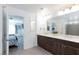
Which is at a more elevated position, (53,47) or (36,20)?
(36,20)

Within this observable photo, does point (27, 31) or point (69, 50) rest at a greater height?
point (27, 31)

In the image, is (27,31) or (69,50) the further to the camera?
(27,31)

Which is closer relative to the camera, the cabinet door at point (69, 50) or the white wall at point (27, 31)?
the cabinet door at point (69, 50)

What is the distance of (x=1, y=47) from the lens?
88.8 inches

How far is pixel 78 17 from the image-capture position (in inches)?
147

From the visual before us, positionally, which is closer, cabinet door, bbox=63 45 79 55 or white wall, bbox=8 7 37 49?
cabinet door, bbox=63 45 79 55

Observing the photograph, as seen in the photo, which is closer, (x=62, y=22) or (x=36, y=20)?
(x=62, y=22)

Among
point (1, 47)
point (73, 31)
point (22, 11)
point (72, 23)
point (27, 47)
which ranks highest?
point (22, 11)

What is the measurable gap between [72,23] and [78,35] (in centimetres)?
52
